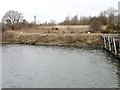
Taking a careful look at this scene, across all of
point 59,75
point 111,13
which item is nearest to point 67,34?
point 111,13

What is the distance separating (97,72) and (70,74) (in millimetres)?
2695

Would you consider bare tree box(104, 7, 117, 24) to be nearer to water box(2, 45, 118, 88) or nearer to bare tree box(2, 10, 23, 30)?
bare tree box(2, 10, 23, 30)

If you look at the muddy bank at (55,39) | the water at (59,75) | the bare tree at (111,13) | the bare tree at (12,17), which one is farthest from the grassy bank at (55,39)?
the bare tree at (12,17)

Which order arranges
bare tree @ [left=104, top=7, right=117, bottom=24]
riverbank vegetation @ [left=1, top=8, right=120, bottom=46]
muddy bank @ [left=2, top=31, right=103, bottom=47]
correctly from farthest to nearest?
bare tree @ [left=104, top=7, right=117, bottom=24] < riverbank vegetation @ [left=1, top=8, right=120, bottom=46] < muddy bank @ [left=2, top=31, right=103, bottom=47]

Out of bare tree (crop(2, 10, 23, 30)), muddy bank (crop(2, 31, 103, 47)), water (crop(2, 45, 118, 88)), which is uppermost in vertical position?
bare tree (crop(2, 10, 23, 30))

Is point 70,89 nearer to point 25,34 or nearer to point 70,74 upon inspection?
point 70,74

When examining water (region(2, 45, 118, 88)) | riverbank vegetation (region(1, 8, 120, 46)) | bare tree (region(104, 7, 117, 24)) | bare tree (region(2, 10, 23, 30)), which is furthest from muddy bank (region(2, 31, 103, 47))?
bare tree (region(2, 10, 23, 30))

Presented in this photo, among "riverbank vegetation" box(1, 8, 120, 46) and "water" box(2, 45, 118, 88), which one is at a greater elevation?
"riverbank vegetation" box(1, 8, 120, 46)

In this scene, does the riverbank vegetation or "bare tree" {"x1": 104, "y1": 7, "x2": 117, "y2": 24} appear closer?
the riverbank vegetation

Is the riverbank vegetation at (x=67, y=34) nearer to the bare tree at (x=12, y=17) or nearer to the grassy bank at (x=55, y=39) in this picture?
the grassy bank at (x=55, y=39)

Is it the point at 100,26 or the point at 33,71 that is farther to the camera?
the point at 100,26

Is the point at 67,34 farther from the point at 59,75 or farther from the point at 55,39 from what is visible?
the point at 59,75

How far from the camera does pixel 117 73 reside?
2580cm

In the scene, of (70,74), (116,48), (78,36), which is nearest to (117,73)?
(70,74)
